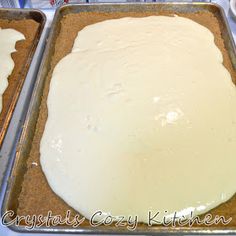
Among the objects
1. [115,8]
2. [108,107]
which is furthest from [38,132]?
[115,8]

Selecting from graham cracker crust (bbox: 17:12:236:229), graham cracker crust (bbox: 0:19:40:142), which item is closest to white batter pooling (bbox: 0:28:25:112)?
graham cracker crust (bbox: 0:19:40:142)

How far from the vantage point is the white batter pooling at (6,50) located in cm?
161

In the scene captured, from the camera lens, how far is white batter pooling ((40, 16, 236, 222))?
3.76ft

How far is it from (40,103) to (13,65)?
1.12 ft

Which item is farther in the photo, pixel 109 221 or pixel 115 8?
pixel 115 8

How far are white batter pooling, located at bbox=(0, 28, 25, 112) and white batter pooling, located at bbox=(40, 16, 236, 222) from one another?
0.27m

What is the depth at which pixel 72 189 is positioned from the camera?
117 cm

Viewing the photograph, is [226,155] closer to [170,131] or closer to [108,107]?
[170,131]

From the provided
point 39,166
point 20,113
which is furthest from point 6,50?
point 39,166

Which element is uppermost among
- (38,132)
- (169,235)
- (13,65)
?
(13,65)

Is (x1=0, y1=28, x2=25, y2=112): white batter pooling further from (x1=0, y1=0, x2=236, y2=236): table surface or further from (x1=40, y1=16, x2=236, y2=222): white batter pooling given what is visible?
(x1=40, y1=16, x2=236, y2=222): white batter pooling

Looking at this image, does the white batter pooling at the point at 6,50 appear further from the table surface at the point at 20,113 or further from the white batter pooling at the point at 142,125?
the white batter pooling at the point at 142,125

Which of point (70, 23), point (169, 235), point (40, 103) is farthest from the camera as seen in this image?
point (70, 23)

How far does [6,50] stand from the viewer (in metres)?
1.76
